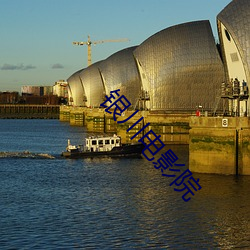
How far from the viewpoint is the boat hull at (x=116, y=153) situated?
60.8m

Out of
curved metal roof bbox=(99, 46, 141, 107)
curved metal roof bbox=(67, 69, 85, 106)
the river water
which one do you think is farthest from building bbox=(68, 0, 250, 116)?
curved metal roof bbox=(67, 69, 85, 106)

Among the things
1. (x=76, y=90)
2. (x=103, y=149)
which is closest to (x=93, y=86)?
(x=76, y=90)

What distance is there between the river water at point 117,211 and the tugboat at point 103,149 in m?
8.45

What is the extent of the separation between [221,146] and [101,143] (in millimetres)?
19195

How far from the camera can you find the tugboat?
200ft

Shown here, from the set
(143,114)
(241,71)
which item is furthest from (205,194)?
(143,114)

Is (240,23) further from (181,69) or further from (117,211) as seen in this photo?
(181,69)

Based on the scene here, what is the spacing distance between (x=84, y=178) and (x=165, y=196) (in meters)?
9.64

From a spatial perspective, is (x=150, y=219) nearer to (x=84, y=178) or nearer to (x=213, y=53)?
(x=84, y=178)

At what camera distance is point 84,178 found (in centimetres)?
4722

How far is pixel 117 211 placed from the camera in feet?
115

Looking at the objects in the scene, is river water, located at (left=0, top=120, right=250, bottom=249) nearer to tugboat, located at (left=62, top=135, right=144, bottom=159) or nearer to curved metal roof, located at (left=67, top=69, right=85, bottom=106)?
tugboat, located at (left=62, top=135, right=144, bottom=159)

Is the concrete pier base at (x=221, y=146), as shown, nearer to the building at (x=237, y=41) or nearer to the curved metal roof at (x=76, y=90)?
the building at (x=237, y=41)

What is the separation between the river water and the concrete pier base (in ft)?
3.09
